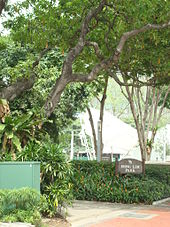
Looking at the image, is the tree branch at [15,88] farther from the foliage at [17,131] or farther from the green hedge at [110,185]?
the green hedge at [110,185]

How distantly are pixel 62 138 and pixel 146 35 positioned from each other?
109 feet

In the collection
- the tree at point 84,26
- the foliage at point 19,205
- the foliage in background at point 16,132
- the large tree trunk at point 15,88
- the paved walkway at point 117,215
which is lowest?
the paved walkway at point 117,215

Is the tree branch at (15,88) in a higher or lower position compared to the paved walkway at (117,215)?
higher

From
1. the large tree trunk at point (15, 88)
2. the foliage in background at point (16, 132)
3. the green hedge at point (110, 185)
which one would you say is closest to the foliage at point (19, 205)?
the foliage in background at point (16, 132)

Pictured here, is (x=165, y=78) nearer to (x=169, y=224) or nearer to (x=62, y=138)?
(x=169, y=224)

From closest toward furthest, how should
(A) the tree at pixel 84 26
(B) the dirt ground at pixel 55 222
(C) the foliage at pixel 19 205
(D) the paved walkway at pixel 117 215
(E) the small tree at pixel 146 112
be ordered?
(C) the foliage at pixel 19 205
(B) the dirt ground at pixel 55 222
(D) the paved walkway at pixel 117 215
(A) the tree at pixel 84 26
(E) the small tree at pixel 146 112

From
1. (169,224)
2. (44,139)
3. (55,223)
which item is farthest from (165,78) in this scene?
(55,223)

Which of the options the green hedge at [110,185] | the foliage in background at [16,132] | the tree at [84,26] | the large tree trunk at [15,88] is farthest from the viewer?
the green hedge at [110,185]

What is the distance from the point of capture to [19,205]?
30.7ft

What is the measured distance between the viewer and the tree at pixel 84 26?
13734 mm

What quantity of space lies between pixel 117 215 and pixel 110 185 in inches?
124

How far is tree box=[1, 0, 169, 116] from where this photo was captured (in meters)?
13.7

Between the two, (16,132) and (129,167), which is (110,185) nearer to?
(129,167)

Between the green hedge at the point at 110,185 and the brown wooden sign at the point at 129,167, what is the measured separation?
251 mm
